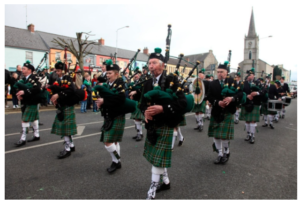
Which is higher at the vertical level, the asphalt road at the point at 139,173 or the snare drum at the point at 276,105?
the snare drum at the point at 276,105

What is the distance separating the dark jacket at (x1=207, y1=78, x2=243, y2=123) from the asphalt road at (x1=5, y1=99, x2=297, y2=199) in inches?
40.8

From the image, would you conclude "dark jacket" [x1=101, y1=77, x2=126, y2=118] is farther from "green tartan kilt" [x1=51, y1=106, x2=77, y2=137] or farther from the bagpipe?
"green tartan kilt" [x1=51, y1=106, x2=77, y2=137]

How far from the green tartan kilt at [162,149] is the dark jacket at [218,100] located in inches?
70.1

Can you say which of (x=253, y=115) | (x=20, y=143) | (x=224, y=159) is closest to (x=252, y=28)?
(x=253, y=115)

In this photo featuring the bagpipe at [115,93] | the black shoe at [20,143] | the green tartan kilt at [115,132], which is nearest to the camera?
the bagpipe at [115,93]

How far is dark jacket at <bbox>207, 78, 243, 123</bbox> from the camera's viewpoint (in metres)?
4.04

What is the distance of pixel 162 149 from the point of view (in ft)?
8.71

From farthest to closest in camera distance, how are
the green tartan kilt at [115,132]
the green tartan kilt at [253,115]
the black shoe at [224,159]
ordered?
the green tartan kilt at [253,115]
the black shoe at [224,159]
the green tartan kilt at [115,132]

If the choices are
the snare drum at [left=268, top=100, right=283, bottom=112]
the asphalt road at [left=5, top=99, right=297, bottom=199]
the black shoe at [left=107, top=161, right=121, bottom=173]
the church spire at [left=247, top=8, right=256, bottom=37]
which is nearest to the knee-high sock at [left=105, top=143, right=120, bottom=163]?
the black shoe at [left=107, top=161, right=121, bottom=173]

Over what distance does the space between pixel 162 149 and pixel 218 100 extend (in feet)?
6.67

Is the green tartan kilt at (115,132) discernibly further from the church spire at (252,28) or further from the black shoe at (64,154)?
the church spire at (252,28)

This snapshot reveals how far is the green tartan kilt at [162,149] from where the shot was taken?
2621 millimetres

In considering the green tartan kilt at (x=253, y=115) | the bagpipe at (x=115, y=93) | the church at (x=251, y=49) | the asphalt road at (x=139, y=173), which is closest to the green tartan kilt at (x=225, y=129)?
the asphalt road at (x=139, y=173)

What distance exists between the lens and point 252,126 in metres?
5.91
